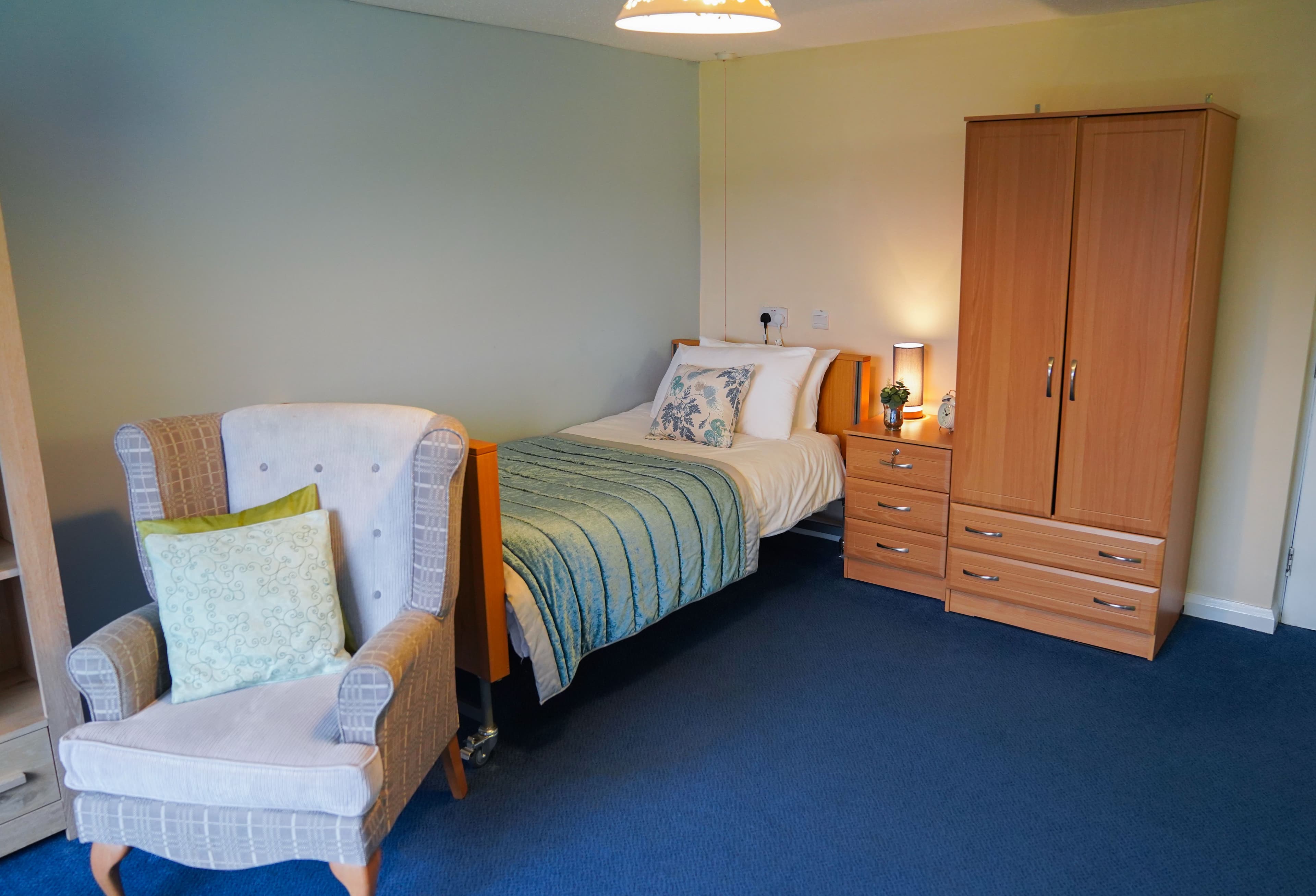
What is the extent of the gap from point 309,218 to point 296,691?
1843mm

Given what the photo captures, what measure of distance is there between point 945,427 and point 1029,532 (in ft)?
1.88

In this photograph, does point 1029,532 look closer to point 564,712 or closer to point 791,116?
point 564,712

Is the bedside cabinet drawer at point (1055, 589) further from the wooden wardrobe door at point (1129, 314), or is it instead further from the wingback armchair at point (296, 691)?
the wingback armchair at point (296, 691)

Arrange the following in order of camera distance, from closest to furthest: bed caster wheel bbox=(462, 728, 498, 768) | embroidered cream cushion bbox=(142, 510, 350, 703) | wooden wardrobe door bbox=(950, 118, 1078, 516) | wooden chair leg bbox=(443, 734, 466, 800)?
1. embroidered cream cushion bbox=(142, 510, 350, 703)
2. wooden chair leg bbox=(443, 734, 466, 800)
3. bed caster wheel bbox=(462, 728, 498, 768)
4. wooden wardrobe door bbox=(950, 118, 1078, 516)

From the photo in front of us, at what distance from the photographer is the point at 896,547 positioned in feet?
12.3

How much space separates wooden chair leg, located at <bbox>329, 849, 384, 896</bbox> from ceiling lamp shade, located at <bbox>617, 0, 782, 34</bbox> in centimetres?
182

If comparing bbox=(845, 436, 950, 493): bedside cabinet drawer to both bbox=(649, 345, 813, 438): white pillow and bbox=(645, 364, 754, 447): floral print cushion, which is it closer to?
bbox=(649, 345, 813, 438): white pillow

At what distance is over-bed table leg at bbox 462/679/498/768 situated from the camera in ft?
8.51

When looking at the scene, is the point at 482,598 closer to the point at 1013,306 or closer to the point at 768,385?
the point at 768,385

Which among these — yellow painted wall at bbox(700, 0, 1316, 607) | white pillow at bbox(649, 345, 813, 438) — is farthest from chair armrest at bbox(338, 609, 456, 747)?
yellow painted wall at bbox(700, 0, 1316, 607)

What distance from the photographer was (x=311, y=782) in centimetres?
182

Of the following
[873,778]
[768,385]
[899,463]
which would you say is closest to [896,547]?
[899,463]

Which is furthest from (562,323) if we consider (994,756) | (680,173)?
(994,756)

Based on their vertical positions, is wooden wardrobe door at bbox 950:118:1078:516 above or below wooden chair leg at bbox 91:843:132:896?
above
